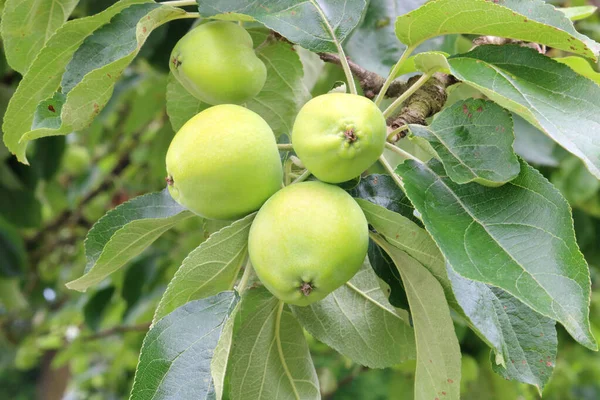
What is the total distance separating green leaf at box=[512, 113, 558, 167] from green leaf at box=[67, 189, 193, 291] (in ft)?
3.42

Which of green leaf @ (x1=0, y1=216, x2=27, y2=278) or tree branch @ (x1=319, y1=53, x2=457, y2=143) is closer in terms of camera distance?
tree branch @ (x1=319, y1=53, x2=457, y2=143)

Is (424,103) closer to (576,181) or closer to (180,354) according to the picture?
(180,354)

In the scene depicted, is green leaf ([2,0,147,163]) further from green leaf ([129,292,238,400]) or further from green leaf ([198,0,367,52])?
green leaf ([129,292,238,400])

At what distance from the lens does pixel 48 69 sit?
0.82 metres

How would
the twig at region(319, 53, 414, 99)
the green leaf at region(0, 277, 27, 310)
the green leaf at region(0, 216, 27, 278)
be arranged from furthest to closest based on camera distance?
the green leaf at region(0, 277, 27, 310) < the green leaf at region(0, 216, 27, 278) < the twig at region(319, 53, 414, 99)

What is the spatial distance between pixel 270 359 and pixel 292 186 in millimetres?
301

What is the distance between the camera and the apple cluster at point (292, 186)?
0.64m

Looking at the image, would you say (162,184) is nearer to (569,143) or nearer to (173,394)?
(173,394)

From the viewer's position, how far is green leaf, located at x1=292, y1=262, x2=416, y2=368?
2.93ft

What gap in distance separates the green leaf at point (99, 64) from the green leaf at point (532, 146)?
42.4 inches

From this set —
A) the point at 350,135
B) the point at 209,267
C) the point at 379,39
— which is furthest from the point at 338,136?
the point at 379,39

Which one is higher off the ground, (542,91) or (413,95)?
(542,91)

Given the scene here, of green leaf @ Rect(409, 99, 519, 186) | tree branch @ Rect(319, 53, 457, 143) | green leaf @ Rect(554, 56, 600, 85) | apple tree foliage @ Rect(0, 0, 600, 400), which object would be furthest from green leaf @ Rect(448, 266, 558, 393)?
green leaf @ Rect(554, 56, 600, 85)

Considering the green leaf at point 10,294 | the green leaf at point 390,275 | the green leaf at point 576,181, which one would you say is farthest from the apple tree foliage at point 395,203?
the green leaf at point 10,294
